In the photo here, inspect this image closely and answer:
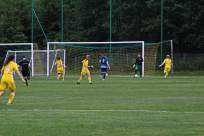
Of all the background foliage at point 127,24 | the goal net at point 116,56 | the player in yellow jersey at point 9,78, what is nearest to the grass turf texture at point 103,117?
the player in yellow jersey at point 9,78

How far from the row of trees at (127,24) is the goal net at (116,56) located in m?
5.24

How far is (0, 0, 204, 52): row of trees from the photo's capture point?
57500 mm

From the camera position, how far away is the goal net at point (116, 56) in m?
50.1

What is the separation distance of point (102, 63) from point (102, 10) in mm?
20862

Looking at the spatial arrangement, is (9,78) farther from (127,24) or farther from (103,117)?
(127,24)

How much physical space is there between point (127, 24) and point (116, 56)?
922cm

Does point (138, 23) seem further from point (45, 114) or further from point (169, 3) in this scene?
point (45, 114)

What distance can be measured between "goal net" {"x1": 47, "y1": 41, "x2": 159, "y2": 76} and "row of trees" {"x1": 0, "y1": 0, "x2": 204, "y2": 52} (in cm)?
524

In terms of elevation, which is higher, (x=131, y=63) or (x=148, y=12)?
(x=148, y=12)

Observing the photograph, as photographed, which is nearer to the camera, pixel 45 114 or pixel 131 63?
pixel 45 114

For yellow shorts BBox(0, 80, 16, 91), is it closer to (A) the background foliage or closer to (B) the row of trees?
(A) the background foliage

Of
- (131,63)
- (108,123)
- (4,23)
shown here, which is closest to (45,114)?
(108,123)

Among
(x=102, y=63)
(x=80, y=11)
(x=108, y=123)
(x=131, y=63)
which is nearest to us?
(x=108, y=123)

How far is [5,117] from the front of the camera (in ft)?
50.9
